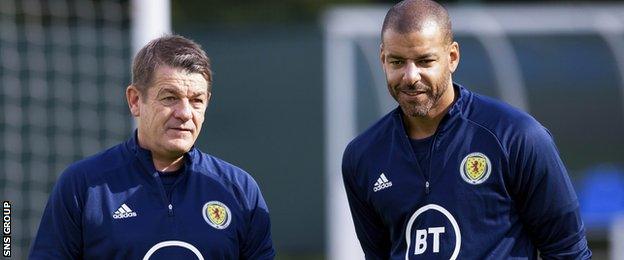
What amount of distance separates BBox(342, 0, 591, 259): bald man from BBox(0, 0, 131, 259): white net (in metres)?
6.05

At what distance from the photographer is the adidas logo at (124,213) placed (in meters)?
4.50

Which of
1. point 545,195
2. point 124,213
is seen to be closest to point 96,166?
point 124,213

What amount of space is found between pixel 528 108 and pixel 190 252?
785 cm

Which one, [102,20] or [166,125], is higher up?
[102,20]

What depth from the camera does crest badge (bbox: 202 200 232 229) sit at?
4.54 m

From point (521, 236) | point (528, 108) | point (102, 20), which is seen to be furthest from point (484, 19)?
point (521, 236)

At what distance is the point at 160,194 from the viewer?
457 cm

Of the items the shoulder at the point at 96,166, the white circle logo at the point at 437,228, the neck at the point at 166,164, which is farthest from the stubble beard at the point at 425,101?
the shoulder at the point at 96,166

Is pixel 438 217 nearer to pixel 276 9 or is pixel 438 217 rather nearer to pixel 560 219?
pixel 560 219

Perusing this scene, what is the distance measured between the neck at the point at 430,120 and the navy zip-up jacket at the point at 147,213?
0.65m

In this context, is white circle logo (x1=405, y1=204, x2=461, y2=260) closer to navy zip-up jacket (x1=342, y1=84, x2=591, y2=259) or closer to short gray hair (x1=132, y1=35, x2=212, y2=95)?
navy zip-up jacket (x1=342, y1=84, x2=591, y2=259)

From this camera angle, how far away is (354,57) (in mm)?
11859

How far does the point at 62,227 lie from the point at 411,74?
137 cm

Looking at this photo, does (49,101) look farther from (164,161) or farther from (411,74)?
(411,74)
